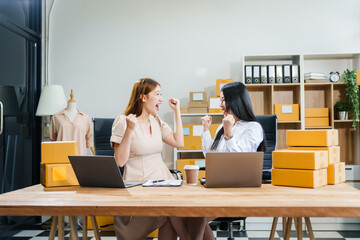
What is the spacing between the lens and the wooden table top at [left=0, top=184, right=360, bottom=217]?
1309mm

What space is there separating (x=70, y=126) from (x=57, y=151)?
2149 mm

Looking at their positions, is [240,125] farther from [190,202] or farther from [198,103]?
[198,103]

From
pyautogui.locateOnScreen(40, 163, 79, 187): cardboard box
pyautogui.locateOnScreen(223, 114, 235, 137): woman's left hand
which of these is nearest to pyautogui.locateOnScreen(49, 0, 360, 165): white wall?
pyautogui.locateOnScreen(223, 114, 235, 137): woman's left hand

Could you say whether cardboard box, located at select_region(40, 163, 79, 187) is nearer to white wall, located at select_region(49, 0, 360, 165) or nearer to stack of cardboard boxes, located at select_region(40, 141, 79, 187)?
stack of cardboard boxes, located at select_region(40, 141, 79, 187)

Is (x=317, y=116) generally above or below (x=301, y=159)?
above

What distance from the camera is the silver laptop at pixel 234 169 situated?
1635mm

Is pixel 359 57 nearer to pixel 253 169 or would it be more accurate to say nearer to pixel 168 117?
pixel 168 117

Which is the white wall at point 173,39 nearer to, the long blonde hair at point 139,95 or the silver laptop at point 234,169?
the long blonde hair at point 139,95

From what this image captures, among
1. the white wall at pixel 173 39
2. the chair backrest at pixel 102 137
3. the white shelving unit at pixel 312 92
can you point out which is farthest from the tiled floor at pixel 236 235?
the white wall at pixel 173 39

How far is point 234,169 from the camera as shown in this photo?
168 cm

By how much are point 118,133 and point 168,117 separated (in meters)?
2.28

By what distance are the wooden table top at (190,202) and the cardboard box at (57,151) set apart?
210 millimetres

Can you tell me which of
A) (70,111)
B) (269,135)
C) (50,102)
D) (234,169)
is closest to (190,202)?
(234,169)

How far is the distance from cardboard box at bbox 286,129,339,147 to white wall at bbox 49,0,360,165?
8.73 feet
